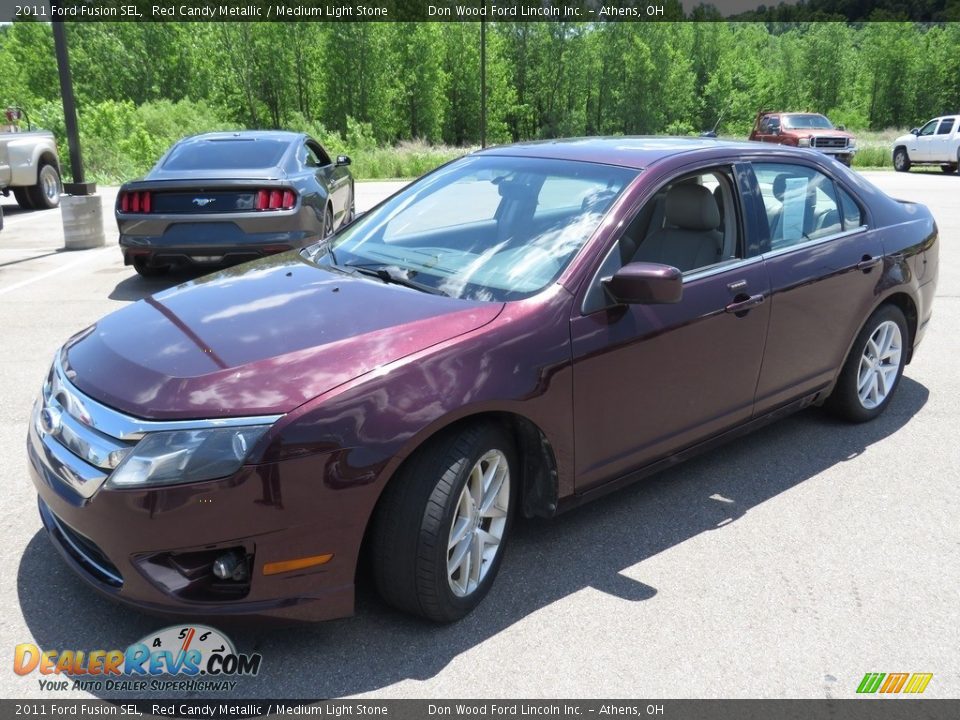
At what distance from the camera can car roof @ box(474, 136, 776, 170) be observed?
3.87 m

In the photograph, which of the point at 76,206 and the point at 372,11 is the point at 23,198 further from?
the point at 372,11

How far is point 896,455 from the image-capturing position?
4.60m

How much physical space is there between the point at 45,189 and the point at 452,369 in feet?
50.6

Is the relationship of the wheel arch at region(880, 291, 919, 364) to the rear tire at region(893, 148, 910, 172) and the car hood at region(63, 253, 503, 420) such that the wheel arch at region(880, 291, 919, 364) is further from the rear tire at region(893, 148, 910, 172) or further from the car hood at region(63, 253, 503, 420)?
the rear tire at region(893, 148, 910, 172)

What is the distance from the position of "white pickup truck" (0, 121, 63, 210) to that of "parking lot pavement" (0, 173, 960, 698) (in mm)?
11632

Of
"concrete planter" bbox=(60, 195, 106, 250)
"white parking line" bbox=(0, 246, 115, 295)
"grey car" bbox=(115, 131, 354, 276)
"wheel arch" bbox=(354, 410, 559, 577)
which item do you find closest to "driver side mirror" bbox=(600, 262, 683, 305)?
"wheel arch" bbox=(354, 410, 559, 577)

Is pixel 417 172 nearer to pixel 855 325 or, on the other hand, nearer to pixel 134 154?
pixel 134 154

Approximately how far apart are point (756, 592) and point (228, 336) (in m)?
2.17

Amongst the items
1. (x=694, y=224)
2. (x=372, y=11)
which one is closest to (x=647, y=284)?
(x=694, y=224)

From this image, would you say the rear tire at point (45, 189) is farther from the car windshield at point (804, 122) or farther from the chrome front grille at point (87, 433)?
A: the car windshield at point (804, 122)

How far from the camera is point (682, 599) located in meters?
3.24

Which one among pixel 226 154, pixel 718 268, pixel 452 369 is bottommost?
pixel 452 369

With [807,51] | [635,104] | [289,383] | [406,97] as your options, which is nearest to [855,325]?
[289,383]

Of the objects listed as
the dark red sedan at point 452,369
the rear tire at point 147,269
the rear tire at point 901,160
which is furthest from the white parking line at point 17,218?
the rear tire at point 901,160
